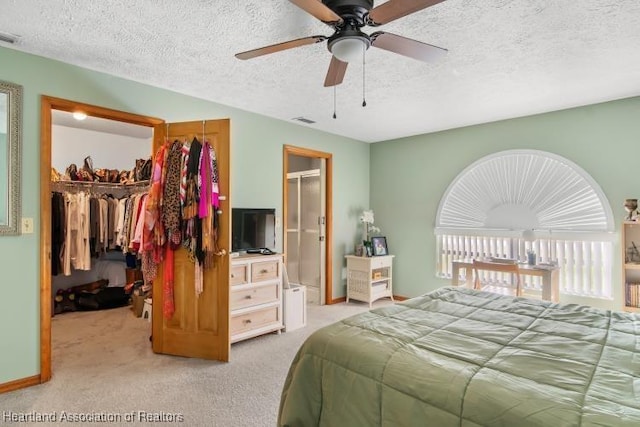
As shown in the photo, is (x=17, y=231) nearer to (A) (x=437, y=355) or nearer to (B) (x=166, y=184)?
(B) (x=166, y=184)

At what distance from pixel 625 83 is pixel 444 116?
5.28 feet

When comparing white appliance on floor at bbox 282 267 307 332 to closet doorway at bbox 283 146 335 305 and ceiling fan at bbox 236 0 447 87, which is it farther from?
ceiling fan at bbox 236 0 447 87

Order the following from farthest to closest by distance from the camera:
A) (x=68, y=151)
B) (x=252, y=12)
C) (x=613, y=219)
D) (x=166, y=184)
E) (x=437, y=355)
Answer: (x=68, y=151) → (x=613, y=219) → (x=166, y=184) → (x=252, y=12) → (x=437, y=355)

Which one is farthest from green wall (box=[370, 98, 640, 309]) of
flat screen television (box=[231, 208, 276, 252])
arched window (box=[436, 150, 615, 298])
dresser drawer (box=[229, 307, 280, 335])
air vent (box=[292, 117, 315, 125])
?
dresser drawer (box=[229, 307, 280, 335])

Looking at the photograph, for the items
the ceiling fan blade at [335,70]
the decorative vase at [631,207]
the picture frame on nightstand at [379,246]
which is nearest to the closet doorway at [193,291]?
the ceiling fan blade at [335,70]

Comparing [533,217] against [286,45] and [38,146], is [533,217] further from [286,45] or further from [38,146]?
[38,146]

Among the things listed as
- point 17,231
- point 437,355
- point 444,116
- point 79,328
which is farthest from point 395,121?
point 79,328

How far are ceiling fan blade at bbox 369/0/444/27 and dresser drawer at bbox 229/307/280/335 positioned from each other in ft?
8.98

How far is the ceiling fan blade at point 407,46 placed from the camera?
1.78 meters

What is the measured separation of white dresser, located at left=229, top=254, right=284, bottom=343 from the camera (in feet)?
10.8

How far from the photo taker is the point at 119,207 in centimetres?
438

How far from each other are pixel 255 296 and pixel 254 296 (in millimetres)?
13

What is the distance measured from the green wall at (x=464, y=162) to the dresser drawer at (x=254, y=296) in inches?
90.8

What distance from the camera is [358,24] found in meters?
1.77
